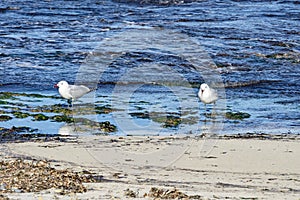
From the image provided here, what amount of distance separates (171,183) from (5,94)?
17.5ft

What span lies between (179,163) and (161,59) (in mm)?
7639

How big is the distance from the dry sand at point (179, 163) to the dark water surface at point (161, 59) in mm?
747

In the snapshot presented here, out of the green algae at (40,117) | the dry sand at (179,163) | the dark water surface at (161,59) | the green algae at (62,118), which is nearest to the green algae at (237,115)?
the dark water surface at (161,59)

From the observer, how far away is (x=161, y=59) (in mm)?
15203

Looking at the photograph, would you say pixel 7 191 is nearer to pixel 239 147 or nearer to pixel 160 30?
pixel 239 147

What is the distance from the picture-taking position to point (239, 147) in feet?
27.6

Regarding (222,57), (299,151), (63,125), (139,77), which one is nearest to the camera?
(299,151)

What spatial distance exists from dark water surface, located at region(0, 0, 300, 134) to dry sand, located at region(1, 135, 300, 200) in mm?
747

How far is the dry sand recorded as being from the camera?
6.60 metres

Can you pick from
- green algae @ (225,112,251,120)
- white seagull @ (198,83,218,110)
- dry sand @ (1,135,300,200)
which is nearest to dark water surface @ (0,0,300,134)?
green algae @ (225,112,251,120)

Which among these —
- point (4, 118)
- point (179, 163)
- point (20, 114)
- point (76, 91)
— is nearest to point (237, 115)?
point (76, 91)

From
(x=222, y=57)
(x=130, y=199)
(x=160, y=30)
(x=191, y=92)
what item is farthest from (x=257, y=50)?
(x=130, y=199)

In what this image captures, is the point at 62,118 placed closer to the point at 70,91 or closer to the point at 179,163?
the point at 70,91

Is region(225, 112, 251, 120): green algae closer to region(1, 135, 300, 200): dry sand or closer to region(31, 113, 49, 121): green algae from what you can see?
region(1, 135, 300, 200): dry sand
